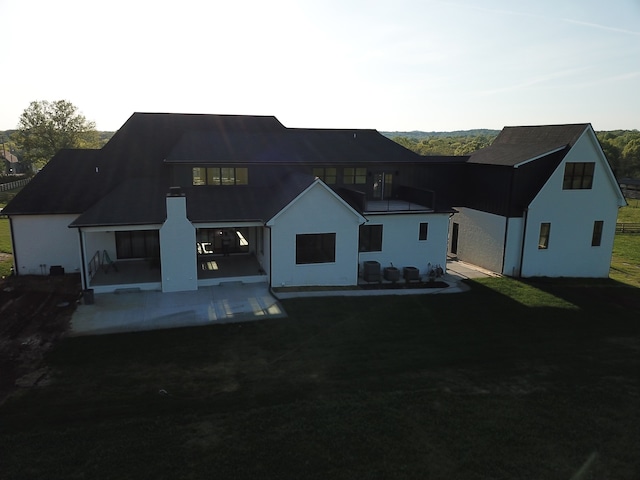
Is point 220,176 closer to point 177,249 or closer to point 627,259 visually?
point 177,249

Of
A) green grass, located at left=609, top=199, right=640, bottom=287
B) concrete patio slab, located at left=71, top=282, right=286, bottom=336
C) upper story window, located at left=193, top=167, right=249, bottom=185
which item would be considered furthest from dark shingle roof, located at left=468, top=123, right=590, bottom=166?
concrete patio slab, located at left=71, top=282, right=286, bottom=336

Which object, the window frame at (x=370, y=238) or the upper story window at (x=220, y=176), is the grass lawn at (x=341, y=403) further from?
the upper story window at (x=220, y=176)

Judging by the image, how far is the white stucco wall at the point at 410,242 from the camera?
2217 cm

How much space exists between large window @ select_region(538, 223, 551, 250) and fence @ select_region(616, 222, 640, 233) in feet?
70.5

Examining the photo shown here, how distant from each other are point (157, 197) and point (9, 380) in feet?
35.0

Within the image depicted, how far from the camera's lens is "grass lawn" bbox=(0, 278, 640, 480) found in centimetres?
862

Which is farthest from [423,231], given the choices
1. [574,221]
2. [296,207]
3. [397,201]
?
[574,221]

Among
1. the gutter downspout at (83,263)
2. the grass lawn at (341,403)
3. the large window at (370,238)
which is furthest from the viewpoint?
the large window at (370,238)

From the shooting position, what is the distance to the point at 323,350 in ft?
45.0

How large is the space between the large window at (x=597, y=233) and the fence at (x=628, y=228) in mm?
19014

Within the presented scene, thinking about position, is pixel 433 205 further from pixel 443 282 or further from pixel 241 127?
pixel 241 127

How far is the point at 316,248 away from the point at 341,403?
10.4 m

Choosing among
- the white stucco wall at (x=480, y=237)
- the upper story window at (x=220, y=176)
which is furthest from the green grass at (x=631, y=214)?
the upper story window at (x=220, y=176)

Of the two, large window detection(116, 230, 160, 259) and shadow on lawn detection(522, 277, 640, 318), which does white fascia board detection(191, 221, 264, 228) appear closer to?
large window detection(116, 230, 160, 259)
